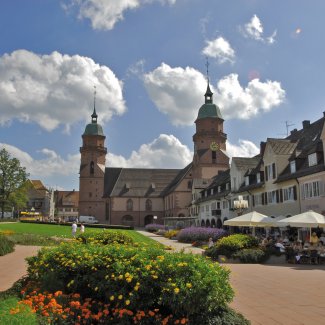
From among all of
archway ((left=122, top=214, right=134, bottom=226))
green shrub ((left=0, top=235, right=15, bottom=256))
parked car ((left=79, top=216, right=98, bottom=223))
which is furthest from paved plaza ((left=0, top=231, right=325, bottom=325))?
archway ((left=122, top=214, right=134, bottom=226))

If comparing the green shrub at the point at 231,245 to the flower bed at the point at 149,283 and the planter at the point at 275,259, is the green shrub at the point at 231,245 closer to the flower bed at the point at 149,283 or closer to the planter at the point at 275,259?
the planter at the point at 275,259

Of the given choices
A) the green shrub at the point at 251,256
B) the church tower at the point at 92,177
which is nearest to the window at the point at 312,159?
the green shrub at the point at 251,256

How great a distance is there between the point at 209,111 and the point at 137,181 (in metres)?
30.8

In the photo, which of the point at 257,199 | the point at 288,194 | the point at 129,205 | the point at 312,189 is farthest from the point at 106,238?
the point at 129,205

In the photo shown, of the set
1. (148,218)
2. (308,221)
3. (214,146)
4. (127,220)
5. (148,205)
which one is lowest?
(308,221)

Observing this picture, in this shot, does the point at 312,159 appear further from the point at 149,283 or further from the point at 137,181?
the point at 137,181

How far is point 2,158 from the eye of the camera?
77500mm

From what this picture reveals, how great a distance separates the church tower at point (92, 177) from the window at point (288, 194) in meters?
72.0

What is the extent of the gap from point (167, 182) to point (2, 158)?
156 ft

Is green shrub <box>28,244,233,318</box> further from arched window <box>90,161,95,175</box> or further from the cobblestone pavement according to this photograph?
arched window <box>90,161,95,175</box>

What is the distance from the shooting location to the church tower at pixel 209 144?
290 feet

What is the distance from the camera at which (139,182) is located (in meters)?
110

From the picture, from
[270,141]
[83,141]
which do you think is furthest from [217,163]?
[270,141]

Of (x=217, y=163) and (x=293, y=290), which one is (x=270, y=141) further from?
(x=217, y=163)
